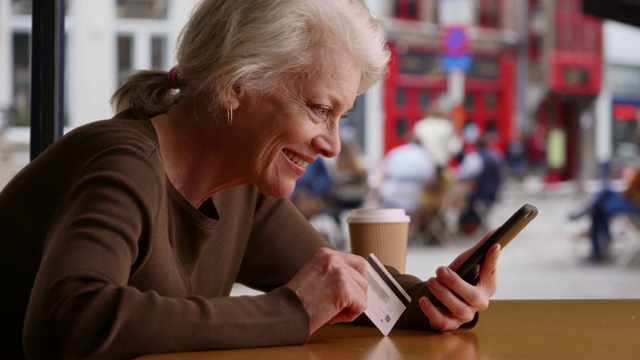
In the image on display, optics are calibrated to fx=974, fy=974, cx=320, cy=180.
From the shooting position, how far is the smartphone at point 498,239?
93 centimetres

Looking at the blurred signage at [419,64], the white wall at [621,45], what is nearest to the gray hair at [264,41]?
the blurred signage at [419,64]

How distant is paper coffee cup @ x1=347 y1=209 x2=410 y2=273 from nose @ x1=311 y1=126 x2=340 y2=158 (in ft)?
0.55

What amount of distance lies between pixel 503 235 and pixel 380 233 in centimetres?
28

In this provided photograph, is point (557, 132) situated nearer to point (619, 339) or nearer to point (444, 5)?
point (444, 5)

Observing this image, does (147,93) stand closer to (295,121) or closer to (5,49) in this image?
(295,121)

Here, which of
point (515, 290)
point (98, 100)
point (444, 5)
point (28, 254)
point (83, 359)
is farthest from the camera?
point (444, 5)

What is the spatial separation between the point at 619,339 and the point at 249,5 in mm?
493

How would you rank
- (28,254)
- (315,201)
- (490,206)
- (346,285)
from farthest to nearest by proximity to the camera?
1. (490,206)
2. (315,201)
3. (28,254)
4. (346,285)

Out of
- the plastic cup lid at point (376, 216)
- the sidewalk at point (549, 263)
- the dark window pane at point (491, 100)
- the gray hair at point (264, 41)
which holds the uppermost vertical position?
the dark window pane at point (491, 100)

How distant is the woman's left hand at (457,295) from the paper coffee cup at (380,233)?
0.64 feet

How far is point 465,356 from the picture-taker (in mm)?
812

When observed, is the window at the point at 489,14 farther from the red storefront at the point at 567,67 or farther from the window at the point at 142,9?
the window at the point at 142,9

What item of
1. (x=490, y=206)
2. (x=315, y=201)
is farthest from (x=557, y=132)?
(x=315, y=201)

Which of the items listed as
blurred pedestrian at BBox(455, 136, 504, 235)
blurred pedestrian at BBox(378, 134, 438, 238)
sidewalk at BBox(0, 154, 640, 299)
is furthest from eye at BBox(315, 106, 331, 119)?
blurred pedestrian at BBox(455, 136, 504, 235)
